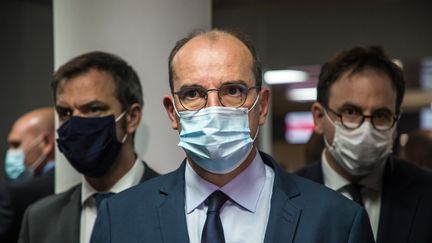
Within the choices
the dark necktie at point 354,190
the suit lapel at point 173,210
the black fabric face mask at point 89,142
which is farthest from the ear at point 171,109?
the dark necktie at point 354,190

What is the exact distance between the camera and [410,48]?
6.80m

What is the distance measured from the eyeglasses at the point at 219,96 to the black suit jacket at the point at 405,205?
106 centimetres

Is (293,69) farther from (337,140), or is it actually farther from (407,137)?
(337,140)

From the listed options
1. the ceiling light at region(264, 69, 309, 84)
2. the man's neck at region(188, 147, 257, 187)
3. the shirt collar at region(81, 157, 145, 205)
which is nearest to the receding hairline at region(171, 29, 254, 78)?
the man's neck at region(188, 147, 257, 187)

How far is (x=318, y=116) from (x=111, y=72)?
3.09 feet

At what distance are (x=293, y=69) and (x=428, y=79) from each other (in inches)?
85.9

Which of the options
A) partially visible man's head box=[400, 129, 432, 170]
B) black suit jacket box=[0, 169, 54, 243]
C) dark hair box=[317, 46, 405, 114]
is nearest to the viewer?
dark hair box=[317, 46, 405, 114]

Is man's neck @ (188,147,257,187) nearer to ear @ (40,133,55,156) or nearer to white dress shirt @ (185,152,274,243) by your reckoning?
white dress shirt @ (185,152,274,243)

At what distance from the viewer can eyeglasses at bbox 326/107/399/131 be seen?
267 centimetres

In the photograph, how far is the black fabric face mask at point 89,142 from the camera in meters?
2.58

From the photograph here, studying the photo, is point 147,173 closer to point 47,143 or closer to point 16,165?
point 47,143

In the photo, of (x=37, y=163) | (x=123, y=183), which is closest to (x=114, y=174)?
(x=123, y=183)

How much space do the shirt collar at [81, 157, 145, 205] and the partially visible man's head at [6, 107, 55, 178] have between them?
71.2 inches

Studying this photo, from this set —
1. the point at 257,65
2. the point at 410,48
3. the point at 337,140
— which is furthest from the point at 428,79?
the point at 257,65
